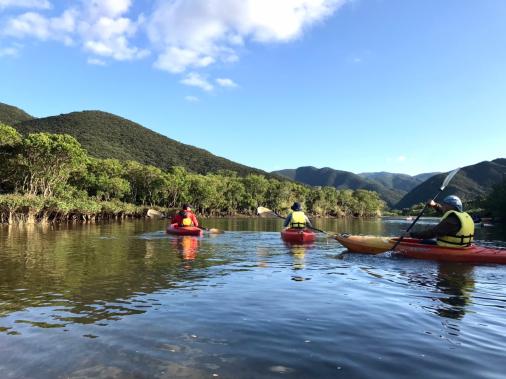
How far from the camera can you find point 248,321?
261 inches

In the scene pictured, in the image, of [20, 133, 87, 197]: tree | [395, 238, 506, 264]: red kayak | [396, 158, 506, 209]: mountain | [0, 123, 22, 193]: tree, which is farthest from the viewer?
[396, 158, 506, 209]: mountain

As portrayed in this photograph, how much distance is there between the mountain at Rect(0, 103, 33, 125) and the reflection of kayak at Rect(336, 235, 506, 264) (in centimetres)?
13519

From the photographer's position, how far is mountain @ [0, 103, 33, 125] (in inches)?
4983

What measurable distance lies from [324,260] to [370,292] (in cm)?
530

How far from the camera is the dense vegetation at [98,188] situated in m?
39.9

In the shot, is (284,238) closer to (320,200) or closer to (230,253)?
(230,253)

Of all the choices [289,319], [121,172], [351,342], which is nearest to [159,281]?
[289,319]

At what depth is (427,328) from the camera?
21.0 ft

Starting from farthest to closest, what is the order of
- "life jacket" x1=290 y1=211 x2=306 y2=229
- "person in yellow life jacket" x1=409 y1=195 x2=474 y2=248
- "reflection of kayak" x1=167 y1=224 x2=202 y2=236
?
"reflection of kayak" x1=167 y1=224 x2=202 y2=236, "life jacket" x1=290 y1=211 x2=306 y2=229, "person in yellow life jacket" x1=409 y1=195 x2=474 y2=248

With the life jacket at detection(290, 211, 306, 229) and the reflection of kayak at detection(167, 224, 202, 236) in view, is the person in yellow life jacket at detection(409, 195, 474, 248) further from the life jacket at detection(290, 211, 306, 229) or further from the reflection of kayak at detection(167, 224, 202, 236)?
the reflection of kayak at detection(167, 224, 202, 236)

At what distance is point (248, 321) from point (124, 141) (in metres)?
137

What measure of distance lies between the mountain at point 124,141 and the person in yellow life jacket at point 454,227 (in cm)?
10984

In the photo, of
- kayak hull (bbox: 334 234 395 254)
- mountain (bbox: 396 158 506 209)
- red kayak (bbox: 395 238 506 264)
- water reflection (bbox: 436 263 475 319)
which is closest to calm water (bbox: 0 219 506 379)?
water reflection (bbox: 436 263 475 319)

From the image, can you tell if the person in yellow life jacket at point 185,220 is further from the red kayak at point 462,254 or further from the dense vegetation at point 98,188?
the dense vegetation at point 98,188
